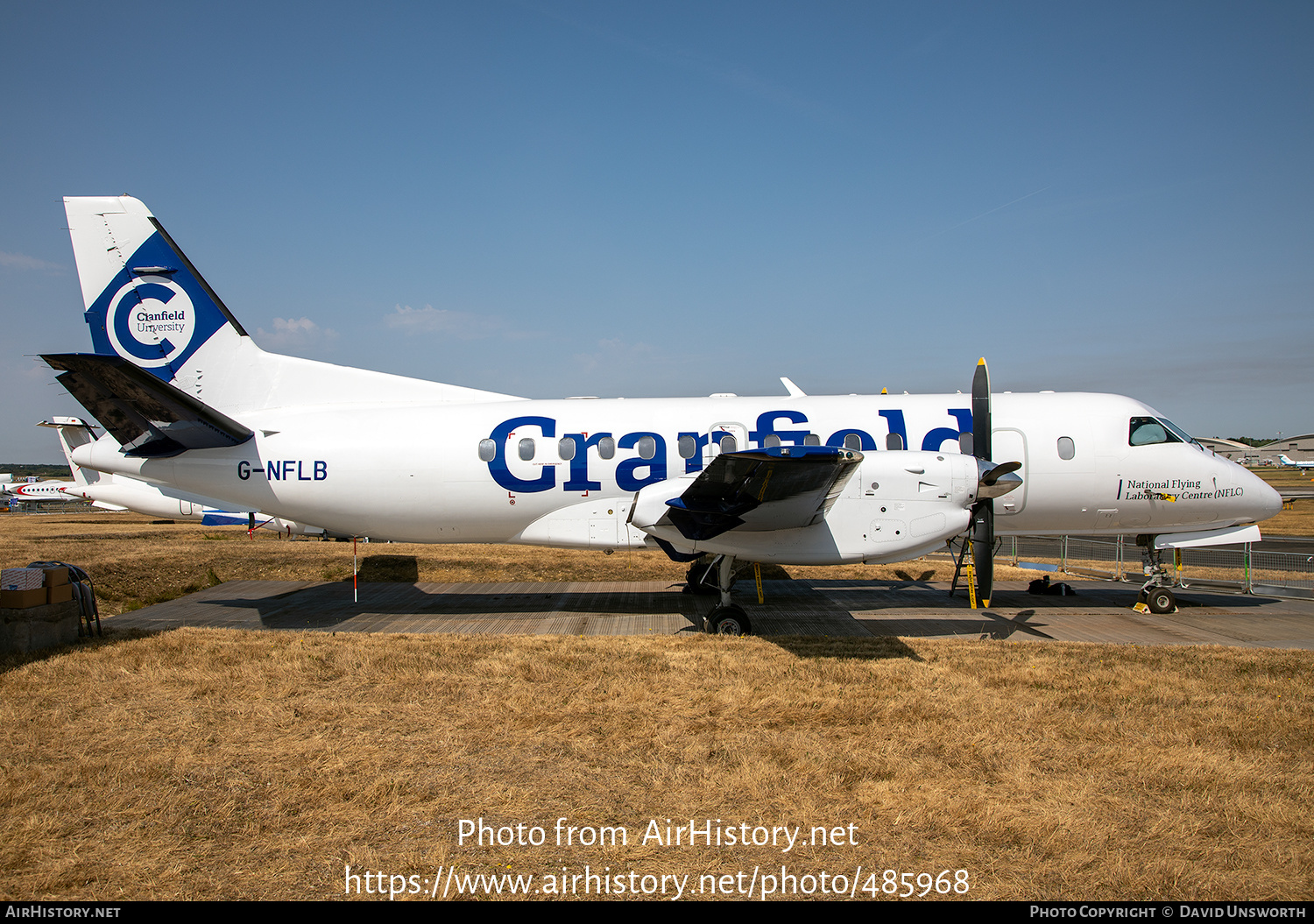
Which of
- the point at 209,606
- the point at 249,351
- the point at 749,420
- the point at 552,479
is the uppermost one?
the point at 249,351

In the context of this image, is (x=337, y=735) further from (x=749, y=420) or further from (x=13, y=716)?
(x=749, y=420)

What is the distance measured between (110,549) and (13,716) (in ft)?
→ 50.3

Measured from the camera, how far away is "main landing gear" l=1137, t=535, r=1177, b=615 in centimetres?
1251

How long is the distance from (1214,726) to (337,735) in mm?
8233

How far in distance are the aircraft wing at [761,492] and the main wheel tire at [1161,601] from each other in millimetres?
7064

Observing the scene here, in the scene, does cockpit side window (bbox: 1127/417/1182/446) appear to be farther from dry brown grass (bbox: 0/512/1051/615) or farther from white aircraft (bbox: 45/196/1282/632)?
dry brown grass (bbox: 0/512/1051/615)

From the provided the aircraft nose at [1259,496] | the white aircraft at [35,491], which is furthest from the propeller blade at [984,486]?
the white aircraft at [35,491]

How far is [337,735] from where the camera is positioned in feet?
21.6

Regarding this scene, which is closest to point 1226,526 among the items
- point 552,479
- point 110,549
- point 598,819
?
point 552,479

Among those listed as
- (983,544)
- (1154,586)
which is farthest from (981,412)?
(1154,586)

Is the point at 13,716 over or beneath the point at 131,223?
beneath
